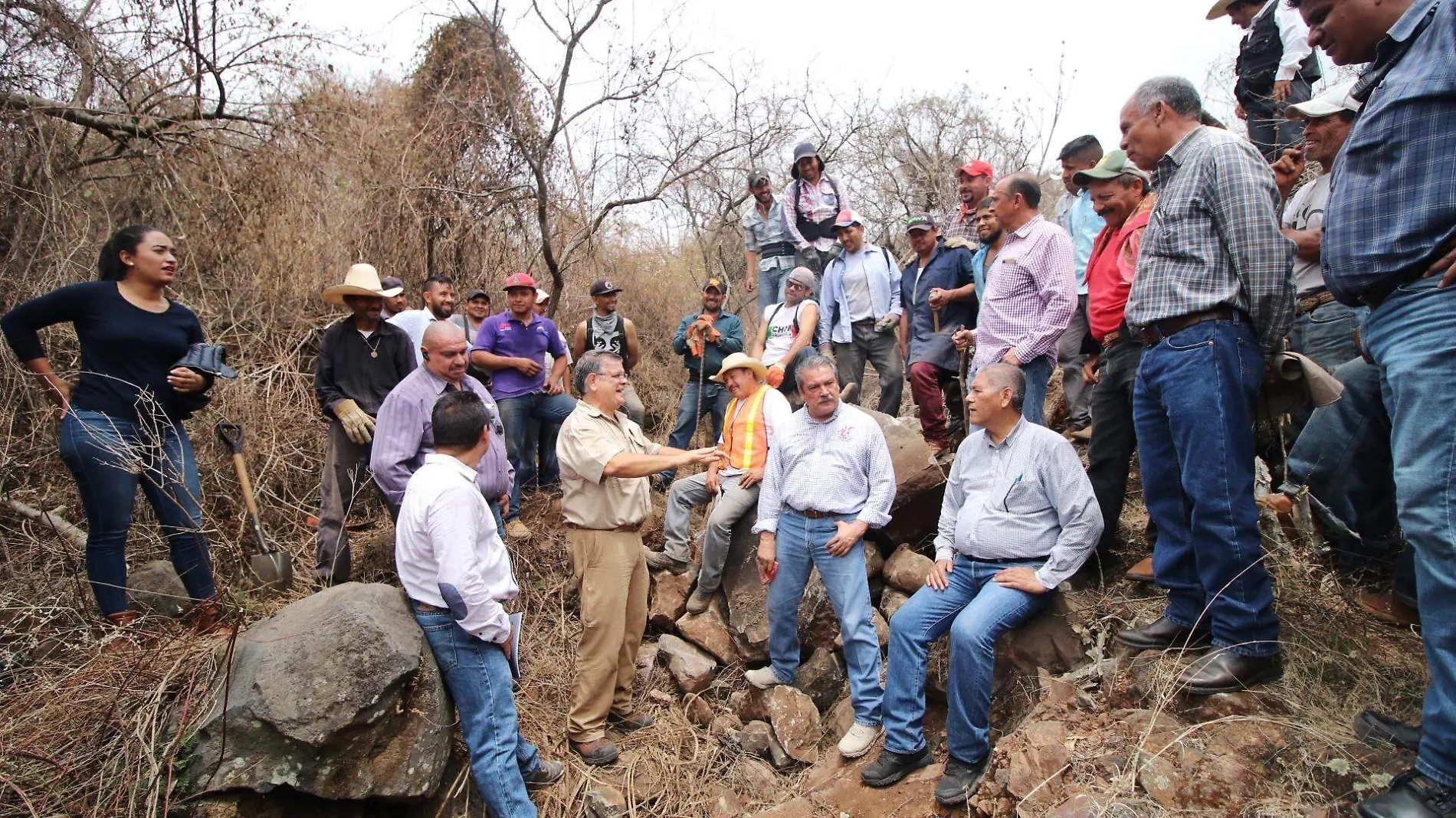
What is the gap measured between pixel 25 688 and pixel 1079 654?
5.15 metres

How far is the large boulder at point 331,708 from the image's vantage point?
10.3ft

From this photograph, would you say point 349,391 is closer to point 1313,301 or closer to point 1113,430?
point 1113,430

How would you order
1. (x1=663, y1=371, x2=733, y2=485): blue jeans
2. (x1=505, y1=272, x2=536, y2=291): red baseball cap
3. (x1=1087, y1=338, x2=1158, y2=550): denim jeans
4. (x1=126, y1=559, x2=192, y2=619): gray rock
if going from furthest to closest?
(x1=663, y1=371, x2=733, y2=485): blue jeans
(x1=505, y1=272, x2=536, y2=291): red baseball cap
(x1=126, y1=559, x2=192, y2=619): gray rock
(x1=1087, y1=338, x2=1158, y2=550): denim jeans

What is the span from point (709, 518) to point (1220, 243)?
11.8 feet

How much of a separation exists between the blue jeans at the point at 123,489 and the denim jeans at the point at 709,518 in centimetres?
300

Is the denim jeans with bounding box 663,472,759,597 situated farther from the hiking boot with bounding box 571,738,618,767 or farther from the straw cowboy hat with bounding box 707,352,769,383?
the hiking boot with bounding box 571,738,618,767

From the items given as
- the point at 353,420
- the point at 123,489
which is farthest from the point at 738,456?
the point at 123,489

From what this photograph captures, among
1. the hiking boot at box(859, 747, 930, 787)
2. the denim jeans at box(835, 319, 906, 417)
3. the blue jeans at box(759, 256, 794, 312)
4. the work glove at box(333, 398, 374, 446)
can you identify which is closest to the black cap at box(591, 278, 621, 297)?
the blue jeans at box(759, 256, 794, 312)

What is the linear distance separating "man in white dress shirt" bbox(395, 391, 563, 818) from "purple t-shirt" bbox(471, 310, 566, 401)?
293 cm

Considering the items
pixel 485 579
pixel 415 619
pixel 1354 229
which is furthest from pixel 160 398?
pixel 1354 229

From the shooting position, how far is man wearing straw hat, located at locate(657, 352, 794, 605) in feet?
17.3

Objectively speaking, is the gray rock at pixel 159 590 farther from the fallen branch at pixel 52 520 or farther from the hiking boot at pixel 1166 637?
the hiking boot at pixel 1166 637

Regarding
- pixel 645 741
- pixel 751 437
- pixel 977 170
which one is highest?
pixel 977 170

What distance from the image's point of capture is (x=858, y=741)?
3.98 m
